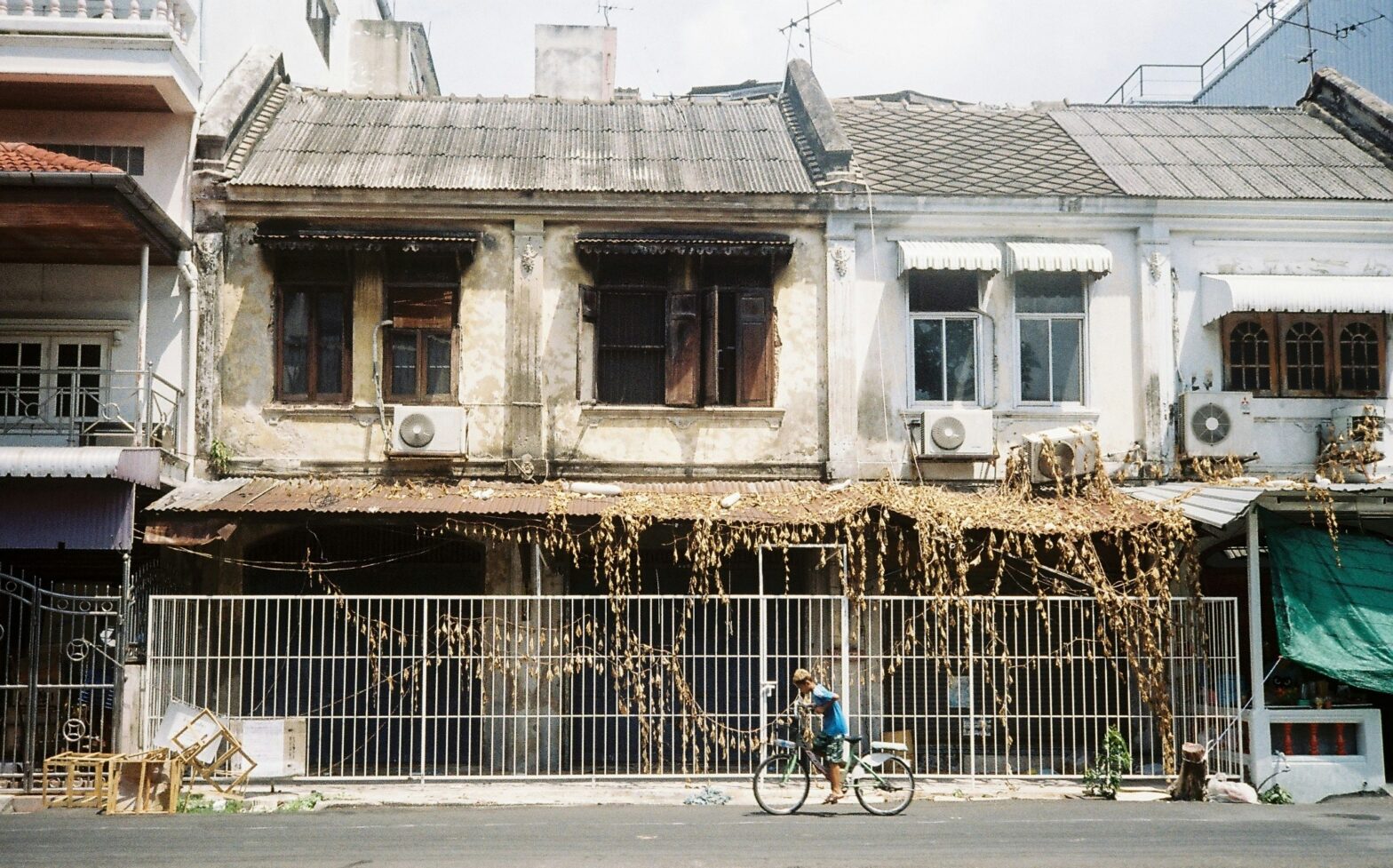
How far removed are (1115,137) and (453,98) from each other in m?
9.69

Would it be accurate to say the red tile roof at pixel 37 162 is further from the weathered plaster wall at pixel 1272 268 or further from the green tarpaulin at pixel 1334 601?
the green tarpaulin at pixel 1334 601

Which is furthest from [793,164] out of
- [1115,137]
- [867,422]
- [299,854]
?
[299,854]

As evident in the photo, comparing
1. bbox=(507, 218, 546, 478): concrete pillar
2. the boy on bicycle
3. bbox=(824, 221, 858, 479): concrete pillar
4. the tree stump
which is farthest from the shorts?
bbox=(507, 218, 546, 478): concrete pillar

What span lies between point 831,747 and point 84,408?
9.53 m

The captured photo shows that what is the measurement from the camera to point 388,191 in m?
15.5

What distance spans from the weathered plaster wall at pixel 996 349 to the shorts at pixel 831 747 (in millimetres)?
4299

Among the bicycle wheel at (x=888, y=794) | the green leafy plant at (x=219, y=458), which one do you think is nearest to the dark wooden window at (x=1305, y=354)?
the bicycle wheel at (x=888, y=794)

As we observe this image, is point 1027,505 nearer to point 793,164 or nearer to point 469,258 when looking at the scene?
point 793,164

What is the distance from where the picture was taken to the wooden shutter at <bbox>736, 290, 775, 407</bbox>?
15.9 metres

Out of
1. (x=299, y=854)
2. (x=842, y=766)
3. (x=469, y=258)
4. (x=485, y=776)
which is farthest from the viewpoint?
(x=469, y=258)

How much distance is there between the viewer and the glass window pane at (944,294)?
16.2 metres

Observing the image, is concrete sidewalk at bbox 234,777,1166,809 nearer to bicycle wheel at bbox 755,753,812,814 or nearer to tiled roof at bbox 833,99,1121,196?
bicycle wheel at bbox 755,753,812,814

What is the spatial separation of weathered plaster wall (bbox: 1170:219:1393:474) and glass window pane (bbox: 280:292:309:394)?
1093cm

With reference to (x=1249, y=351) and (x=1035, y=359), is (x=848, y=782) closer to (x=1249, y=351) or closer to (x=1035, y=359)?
(x=1035, y=359)
